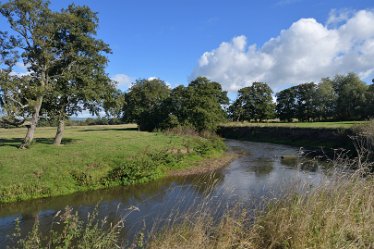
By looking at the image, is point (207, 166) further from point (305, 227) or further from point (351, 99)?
point (351, 99)

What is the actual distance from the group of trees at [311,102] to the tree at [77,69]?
6132 cm

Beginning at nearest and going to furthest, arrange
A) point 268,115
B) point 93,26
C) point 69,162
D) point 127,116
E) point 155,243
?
point 155,243 → point 69,162 → point 93,26 → point 127,116 → point 268,115

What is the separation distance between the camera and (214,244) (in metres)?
7.59

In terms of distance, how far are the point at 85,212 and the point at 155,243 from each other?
33.3 ft

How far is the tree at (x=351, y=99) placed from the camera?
259ft

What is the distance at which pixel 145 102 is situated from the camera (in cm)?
8206

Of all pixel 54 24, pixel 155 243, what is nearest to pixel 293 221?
pixel 155 243

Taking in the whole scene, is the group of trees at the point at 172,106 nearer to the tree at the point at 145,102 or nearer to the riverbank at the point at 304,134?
the tree at the point at 145,102

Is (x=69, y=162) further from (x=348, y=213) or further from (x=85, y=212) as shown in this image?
(x=348, y=213)

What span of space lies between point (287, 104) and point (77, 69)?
283 ft

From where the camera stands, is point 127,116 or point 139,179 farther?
point 127,116

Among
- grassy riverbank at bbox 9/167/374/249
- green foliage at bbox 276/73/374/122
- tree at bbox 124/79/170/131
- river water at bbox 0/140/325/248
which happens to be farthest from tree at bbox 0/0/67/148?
green foliage at bbox 276/73/374/122

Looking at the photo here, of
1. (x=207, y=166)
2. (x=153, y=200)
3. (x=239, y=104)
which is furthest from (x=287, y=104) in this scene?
(x=153, y=200)

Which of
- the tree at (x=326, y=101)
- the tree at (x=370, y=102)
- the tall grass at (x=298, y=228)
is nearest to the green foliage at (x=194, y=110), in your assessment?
the tree at (x=370, y=102)
